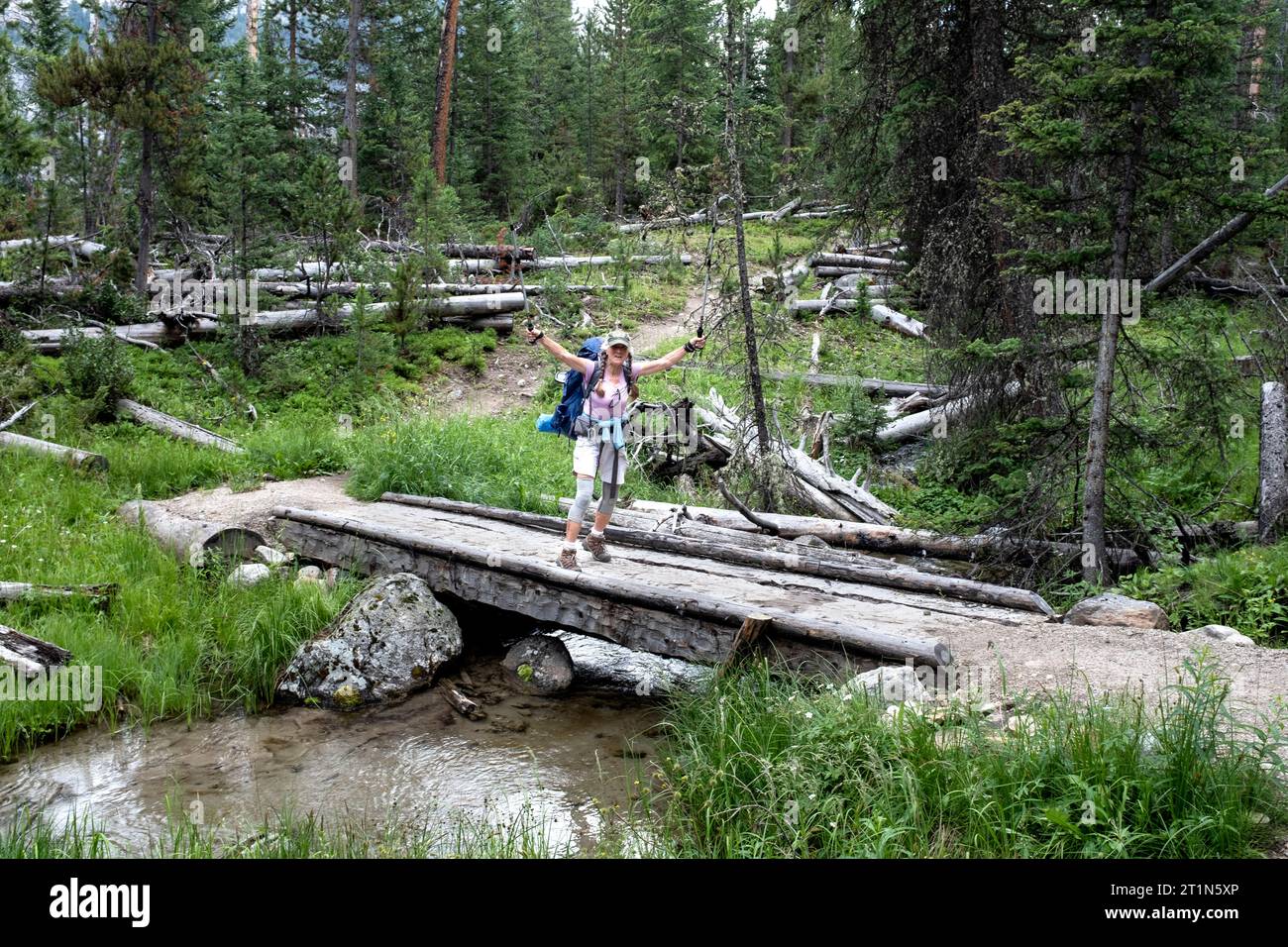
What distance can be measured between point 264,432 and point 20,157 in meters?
5.50

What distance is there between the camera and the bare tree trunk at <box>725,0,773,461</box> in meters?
11.0

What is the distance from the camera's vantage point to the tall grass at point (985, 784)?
3.91 meters

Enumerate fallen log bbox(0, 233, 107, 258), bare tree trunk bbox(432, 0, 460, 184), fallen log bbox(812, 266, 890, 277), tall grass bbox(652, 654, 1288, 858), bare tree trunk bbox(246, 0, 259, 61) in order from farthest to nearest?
1. bare tree trunk bbox(246, 0, 259, 61)
2. bare tree trunk bbox(432, 0, 460, 184)
3. fallen log bbox(812, 266, 890, 277)
4. fallen log bbox(0, 233, 107, 258)
5. tall grass bbox(652, 654, 1288, 858)

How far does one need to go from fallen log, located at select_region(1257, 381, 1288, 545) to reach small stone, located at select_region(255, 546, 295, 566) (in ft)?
34.3

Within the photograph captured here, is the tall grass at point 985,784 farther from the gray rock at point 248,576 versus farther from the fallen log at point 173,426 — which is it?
the fallen log at point 173,426

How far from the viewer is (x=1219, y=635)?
21.2 ft

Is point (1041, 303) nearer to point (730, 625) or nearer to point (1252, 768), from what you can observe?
point (730, 625)

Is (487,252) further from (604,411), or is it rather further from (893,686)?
(893,686)

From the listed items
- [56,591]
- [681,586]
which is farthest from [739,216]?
[56,591]

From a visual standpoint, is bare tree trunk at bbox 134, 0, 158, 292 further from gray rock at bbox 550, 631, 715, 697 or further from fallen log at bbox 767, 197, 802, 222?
gray rock at bbox 550, 631, 715, 697

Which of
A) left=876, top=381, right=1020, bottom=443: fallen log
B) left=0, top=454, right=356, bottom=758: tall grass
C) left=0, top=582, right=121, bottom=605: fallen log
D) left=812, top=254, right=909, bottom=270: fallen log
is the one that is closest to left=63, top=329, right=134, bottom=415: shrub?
left=0, top=454, right=356, bottom=758: tall grass

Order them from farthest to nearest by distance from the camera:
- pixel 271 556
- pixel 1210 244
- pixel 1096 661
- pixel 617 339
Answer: pixel 271 556 < pixel 1210 244 < pixel 617 339 < pixel 1096 661

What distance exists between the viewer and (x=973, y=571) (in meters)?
9.52

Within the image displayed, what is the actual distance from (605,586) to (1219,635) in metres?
4.68
